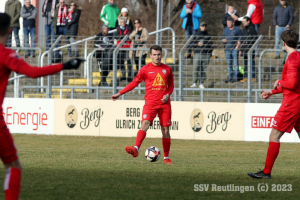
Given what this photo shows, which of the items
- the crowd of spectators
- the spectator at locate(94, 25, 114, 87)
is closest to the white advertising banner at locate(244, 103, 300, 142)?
the crowd of spectators

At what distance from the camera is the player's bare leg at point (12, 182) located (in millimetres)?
4328

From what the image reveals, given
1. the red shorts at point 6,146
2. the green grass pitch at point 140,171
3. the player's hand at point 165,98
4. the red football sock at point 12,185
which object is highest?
the player's hand at point 165,98

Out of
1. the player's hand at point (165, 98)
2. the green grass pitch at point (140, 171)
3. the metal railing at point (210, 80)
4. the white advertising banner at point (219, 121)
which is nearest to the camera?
the green grass pitch at point (140, 171)

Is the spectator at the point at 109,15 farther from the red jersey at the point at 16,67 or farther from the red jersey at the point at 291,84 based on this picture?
the red jersey at the point at 16,67

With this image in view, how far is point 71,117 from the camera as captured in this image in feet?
48.4

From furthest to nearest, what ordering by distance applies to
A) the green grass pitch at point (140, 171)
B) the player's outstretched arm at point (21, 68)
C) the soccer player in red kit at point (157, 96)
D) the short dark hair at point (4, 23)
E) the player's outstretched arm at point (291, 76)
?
the soccer player in red kit at point (157, 96) < the player's outstretched arm at point (291, 76) < the green grass pitch at point (140, 171) < the short dark hair at point (4, 23) < the player's outstretched arm at point (21, 68)

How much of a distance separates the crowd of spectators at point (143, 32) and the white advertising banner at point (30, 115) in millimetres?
1772

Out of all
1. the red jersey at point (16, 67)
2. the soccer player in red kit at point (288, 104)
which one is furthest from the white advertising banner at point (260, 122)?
the red jersey at point (16, 67)

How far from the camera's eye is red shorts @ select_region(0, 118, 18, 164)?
4.39 metres

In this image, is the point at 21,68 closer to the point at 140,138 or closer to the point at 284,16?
the point at 140,138

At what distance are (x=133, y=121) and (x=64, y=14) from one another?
5577mm

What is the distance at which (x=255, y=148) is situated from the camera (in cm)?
1194

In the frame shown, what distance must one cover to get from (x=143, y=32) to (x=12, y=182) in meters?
12.3

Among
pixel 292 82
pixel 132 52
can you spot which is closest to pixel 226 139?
pixel 132 52
